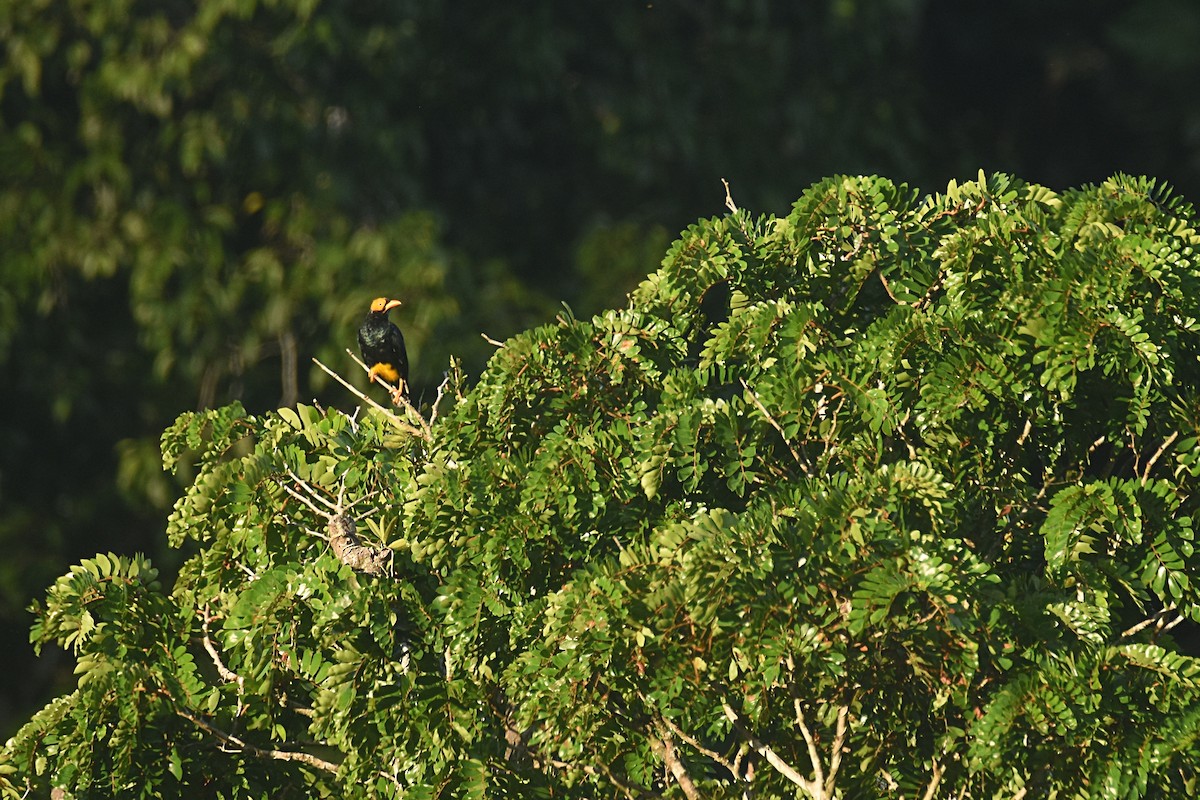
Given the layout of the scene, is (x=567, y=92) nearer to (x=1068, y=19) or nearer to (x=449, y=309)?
(x=449, y=309)

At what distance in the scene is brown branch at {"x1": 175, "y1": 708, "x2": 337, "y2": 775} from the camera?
16.6 ft

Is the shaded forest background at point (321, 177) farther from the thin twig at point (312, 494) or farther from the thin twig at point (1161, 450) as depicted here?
the thin twig at point (1161, 450)

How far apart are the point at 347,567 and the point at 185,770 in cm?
71

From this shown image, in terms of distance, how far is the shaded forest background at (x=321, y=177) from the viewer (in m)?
11.1

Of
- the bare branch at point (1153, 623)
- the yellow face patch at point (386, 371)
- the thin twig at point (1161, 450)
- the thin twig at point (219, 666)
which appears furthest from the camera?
the yellow face patch at point (386, 371)

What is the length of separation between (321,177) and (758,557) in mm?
7631

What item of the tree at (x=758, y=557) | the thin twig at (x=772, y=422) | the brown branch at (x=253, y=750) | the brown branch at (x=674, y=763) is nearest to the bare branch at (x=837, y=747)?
the tree at (x=758, y=557)

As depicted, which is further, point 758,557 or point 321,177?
point 321,177

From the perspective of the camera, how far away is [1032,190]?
496 cm

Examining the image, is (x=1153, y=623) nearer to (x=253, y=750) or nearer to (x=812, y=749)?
(x=812, y=749)

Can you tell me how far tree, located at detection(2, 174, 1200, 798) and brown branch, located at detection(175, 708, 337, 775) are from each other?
0.01 m

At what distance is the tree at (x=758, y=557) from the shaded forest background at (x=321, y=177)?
505 cm

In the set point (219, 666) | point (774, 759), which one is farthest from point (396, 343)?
point (774, 759)

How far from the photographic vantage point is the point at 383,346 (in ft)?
28.4
